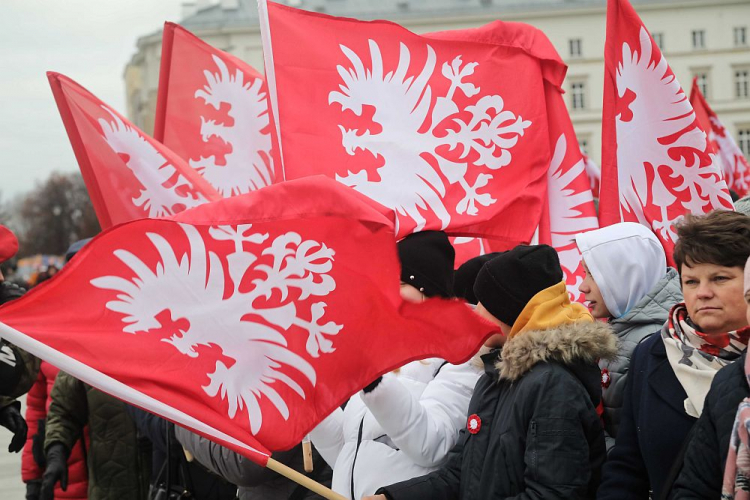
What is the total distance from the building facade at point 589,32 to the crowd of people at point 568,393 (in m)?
58.5

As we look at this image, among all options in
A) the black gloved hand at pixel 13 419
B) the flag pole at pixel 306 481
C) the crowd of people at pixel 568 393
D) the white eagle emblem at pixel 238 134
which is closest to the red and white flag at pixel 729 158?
the white eagle emblem at pixel 238 134

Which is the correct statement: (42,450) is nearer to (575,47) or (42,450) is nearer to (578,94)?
(575,47)

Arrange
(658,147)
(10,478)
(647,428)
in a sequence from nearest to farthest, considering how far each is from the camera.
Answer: (647,428) < (658,147) < (10,478)

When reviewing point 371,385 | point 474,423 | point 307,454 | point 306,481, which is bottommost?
point 307,454

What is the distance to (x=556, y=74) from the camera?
5.15 m

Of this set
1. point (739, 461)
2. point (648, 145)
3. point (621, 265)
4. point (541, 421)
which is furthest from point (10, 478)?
point (739, 461)

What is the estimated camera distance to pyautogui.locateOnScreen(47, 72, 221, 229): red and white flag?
5062 mm

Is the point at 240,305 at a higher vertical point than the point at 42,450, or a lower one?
higher

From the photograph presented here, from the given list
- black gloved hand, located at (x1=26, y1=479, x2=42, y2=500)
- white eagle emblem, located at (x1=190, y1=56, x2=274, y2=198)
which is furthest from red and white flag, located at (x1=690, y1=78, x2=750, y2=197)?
black gloved hand, located at (x1=26, y1=479, x2=42, y2=500)

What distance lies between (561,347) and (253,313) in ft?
3.11

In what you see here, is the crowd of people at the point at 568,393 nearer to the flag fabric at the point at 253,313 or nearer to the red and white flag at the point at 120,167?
the flag fabric at the point at 253,313

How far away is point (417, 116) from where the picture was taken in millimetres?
4871

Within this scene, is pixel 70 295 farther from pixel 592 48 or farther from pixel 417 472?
pixel 592 48

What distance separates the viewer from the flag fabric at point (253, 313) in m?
3.04
